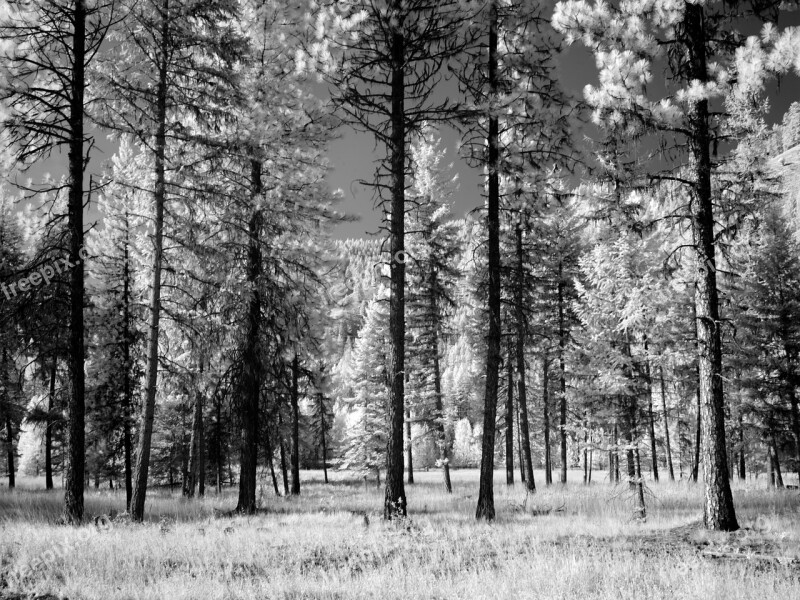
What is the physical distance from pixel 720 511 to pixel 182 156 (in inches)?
536

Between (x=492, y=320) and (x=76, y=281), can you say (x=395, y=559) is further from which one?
(x=76, y=281)

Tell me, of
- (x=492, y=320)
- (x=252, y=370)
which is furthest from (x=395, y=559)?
(x=252, y=370)

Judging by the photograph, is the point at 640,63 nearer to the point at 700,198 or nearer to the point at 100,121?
the point at 700,198

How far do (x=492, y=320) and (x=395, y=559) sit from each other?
6153 millimetres

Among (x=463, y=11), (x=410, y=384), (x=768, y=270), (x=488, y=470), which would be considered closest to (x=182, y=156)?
(x=463, y=11)

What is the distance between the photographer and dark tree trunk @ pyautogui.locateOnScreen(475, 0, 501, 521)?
11188 mm

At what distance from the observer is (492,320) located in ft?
38.2

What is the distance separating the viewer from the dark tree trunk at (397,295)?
10.2 metres

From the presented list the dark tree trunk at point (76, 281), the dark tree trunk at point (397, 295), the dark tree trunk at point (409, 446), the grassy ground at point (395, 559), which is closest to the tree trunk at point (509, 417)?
the dark tree trunk at point (409, 446)

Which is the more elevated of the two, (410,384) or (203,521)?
(410,384)

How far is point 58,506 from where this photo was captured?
13148mm

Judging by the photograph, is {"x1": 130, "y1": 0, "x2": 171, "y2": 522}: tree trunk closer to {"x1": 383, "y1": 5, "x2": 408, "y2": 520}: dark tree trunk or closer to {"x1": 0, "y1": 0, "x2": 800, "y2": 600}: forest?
{"x1": 0, "y1": 0, "x2": 800, "y2": 600}: forest

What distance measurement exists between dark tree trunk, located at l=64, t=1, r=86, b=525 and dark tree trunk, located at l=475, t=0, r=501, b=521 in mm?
8309

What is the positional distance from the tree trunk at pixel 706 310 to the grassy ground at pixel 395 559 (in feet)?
2.20
